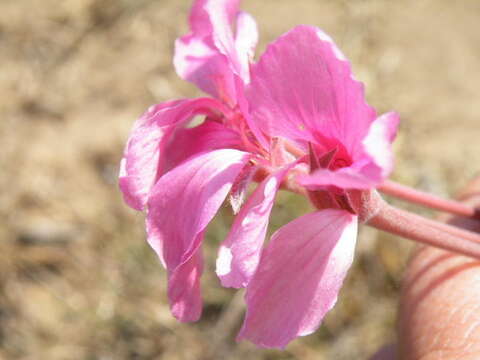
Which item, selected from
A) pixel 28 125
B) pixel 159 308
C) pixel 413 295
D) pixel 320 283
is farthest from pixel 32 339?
pixel 320 283

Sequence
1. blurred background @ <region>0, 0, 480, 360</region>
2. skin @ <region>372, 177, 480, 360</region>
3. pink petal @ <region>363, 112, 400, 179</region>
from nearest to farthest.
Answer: pink petal @ <region>363, 112, 400, 179</region> → skin @ <region>372, 177, 480, 360</region> → blurred background @ <region>0, 0, 480, 360</region>

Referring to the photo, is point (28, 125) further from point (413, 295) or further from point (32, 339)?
point (413, 295)

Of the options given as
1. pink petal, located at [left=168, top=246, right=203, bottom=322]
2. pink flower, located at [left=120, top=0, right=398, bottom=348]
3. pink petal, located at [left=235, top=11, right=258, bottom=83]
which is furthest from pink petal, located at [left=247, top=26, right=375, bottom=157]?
pink petal, located at [left=168, top=246, right=203, bottom=322]

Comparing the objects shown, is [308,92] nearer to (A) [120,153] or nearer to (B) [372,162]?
(B) [372,162]

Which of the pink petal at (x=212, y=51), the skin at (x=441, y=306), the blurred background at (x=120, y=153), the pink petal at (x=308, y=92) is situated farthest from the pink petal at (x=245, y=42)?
the blurred background at (x=120, y=153)

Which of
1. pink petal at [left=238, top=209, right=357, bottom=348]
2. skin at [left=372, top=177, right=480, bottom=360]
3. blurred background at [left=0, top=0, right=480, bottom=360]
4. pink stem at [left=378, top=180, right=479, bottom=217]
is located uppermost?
pink petal at [left=238, top=209, right=357, bottom=348]

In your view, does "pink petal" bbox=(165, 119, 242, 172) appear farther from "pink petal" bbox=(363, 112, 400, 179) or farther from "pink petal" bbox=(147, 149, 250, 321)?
"pink petal" bbox=(363, 112, 400, 179)

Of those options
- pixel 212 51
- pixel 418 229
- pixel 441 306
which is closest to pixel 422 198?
pixel 418 229
